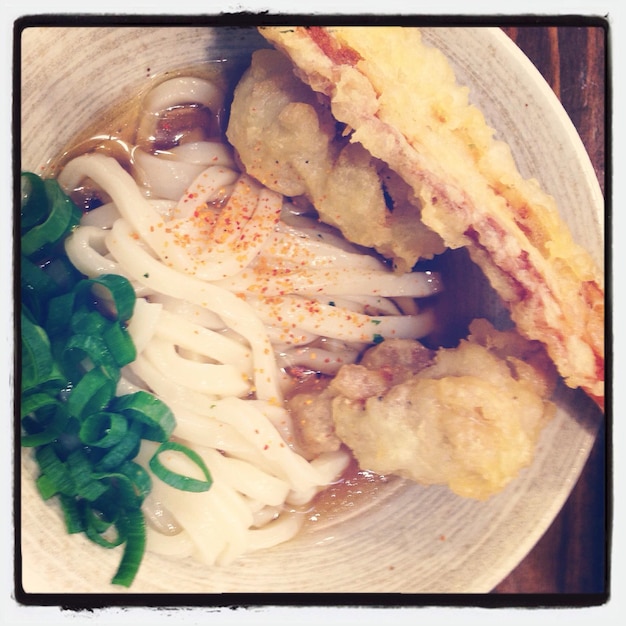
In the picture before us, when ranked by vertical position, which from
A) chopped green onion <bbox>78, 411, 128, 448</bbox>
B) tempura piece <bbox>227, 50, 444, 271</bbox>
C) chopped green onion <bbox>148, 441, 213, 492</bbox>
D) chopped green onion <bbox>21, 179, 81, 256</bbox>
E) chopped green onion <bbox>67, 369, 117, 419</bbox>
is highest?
tempura piece <bbox>227, 50, 444, 271</bbox>

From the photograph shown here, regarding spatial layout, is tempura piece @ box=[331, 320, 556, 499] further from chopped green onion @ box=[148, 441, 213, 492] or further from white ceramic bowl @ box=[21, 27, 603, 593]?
chopped green onion @ box=[148, 441, 213, 492]

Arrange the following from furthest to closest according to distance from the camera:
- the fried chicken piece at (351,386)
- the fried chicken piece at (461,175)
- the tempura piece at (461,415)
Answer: the fried chicken piece at (351,386) < the tempura piece at (461,415) < the fried chicken piece at (461,175)

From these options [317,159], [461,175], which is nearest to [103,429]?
[317,159]

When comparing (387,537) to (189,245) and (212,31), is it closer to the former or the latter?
(189,245)

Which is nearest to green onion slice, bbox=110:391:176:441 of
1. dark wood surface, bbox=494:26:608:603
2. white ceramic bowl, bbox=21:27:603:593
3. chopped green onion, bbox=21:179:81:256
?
white ceramic bowl, bbox=21:27:603:593

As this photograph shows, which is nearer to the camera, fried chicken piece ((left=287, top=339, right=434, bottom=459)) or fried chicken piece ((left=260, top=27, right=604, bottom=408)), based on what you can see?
A: fried chicken piece ((left=260, top=27, right=604, bottom=408))

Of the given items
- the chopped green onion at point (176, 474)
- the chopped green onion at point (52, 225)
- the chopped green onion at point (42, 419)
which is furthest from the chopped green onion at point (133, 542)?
the chopped green onion at point (52, 225)

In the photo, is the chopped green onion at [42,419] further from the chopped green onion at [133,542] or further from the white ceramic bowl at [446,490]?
the chopped green onion at [133,542]

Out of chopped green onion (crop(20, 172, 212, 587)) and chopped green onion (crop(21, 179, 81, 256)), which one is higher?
chopped green onion (crop(21, 179, 81, 256))
